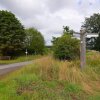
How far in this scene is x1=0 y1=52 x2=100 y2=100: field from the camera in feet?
43.7

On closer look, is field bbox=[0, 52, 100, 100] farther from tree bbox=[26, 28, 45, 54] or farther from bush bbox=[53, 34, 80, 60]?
tree bbox=[26, 28, 45, 54]

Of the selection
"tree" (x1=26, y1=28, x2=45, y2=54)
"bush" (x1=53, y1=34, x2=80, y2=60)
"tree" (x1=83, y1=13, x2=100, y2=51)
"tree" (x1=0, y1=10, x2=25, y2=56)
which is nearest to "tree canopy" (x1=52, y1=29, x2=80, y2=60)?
"bush" (x1=53, y1=34, x2=80, y2=60)

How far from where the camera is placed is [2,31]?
6981cm

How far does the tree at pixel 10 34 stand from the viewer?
6925cm

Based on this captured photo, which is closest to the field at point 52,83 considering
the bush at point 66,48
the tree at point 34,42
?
the bush at point 66,48

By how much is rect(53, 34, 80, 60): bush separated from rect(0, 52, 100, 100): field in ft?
8.04

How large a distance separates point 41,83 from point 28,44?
206ft

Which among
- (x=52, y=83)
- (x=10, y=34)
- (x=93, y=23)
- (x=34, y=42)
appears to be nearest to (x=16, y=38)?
(x=10, y=34)

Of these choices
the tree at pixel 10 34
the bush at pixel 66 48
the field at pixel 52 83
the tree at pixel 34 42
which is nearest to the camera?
the field at pixel 52 83

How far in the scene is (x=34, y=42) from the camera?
256 ft

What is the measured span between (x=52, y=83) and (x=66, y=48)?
8614 millimetres

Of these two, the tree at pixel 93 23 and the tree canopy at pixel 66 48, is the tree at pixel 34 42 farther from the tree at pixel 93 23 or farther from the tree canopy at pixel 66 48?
the tree canopy at pixel 66 48

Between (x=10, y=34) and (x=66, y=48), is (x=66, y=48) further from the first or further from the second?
(x=10, y=34)

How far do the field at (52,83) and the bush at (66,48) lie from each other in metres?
2.45
